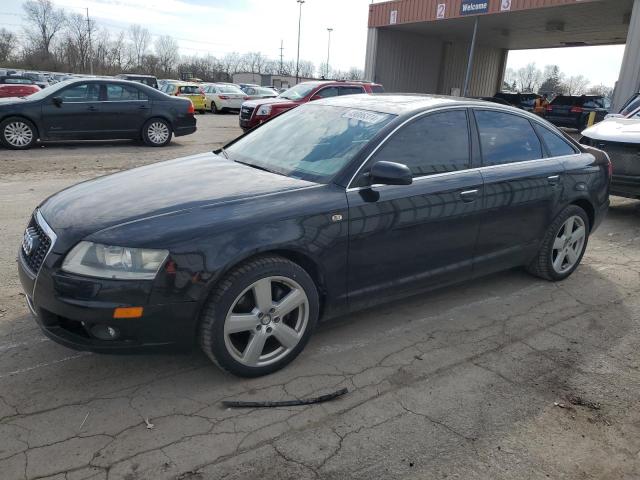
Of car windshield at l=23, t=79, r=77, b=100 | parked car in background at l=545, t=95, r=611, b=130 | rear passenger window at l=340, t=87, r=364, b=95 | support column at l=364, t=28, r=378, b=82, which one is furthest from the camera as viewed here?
support column at l=364, t=28, r=378, b=82

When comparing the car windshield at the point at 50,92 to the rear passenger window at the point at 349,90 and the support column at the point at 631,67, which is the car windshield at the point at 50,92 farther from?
the support column at the point at 631,67

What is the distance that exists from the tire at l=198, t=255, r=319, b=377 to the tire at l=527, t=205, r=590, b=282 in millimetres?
2548

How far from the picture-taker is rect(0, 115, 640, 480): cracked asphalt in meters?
2.40

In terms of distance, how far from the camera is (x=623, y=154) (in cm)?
733

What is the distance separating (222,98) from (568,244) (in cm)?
2332

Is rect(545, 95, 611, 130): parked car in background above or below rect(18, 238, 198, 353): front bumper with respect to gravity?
above

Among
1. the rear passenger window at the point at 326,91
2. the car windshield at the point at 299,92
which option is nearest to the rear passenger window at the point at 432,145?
the rear passenger window at the point at 326,91

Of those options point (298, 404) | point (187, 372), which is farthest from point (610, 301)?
point (187, 372)

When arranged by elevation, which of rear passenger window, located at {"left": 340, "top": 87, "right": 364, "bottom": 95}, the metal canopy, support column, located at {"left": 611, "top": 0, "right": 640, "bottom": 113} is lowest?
rear passenger window, located at {"left": 340, "top": 87, "right": 364, "bottom": 95}

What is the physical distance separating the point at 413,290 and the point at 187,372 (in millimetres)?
1656

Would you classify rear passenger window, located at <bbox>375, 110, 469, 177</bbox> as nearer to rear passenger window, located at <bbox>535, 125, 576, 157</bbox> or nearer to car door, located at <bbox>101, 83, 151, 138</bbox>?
rear passenger window, located at <bbox>535, 125, 576, 157</bbox>

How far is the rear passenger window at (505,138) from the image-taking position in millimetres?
4082

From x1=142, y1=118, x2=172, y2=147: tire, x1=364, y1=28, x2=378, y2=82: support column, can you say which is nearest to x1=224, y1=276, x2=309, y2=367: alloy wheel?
x1=142, y1=118, x2=172, y2=147: tire

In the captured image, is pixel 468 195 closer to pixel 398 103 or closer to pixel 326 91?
pixel 398 103
